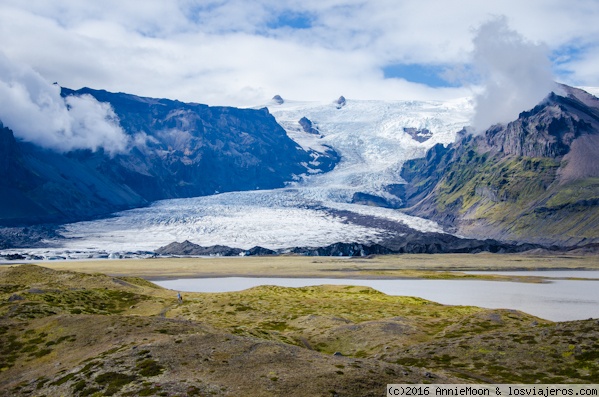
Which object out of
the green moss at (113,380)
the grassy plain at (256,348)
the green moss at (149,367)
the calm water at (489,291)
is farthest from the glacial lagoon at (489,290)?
the green moss at (113,380)

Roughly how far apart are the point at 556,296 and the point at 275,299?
6239 centimetres

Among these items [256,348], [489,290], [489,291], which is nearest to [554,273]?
[489,290]

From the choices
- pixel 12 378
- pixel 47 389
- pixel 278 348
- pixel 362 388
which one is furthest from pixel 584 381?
pixel 12 378

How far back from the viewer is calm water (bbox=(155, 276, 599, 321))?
9331 cm

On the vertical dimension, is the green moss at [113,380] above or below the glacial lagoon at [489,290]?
above

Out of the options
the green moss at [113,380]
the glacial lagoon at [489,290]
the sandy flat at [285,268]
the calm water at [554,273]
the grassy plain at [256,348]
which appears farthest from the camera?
the sandy flat at [285,268]

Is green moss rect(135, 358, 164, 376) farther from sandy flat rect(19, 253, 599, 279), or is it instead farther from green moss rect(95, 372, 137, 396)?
sandy flat rect(19, 253, 599, 279)

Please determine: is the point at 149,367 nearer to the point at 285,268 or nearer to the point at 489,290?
the point at 489,290

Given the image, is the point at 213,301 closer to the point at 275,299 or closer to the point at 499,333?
the point at 275,299

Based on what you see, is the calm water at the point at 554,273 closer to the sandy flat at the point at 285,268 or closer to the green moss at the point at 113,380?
the sandy flat at the point at 285,268

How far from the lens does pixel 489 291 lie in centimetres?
12450

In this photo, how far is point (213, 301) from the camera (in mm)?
77250

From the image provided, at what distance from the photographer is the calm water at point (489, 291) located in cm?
9331

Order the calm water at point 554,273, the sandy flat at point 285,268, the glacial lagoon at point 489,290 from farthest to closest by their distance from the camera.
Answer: the sandy flat at point 285,268
the calm water at point 554,273
the glacial lagoon at point 489,290
